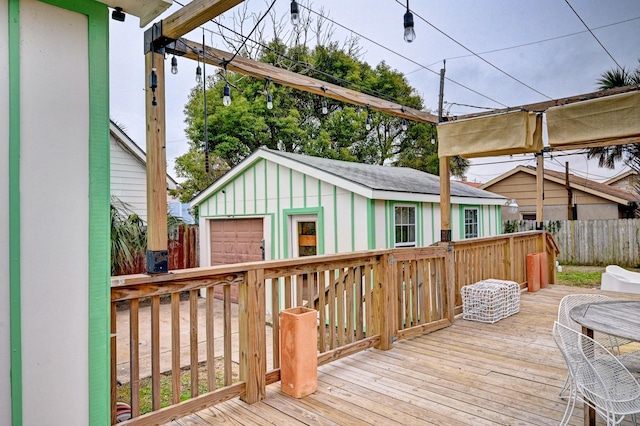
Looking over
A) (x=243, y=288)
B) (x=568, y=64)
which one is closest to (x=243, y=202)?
(x=243, y=288)

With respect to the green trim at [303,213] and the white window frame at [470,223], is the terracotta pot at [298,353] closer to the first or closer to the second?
the green trim at [303,213]

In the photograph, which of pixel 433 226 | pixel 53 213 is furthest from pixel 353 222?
pixel 53 213

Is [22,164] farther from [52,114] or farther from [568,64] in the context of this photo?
[568,64]

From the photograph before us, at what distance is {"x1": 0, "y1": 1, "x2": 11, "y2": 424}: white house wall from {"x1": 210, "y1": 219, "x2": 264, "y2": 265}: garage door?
252 inches

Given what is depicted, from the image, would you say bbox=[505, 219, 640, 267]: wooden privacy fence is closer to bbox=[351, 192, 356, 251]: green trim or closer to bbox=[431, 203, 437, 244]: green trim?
bbox=[431, 203, 437, 244]: green trim

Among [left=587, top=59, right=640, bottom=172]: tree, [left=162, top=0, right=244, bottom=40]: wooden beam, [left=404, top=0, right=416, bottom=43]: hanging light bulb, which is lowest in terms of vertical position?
[left=162, top=0, right=244, bottom=40]: wooden beam

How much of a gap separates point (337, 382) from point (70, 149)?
245 cm

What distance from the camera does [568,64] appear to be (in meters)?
11.3

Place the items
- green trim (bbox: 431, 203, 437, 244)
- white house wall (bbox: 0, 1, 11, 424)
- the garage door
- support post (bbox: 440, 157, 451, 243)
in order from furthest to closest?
the garage door < green trim (bbox: 431, 203, 437, 244) < support post (bbox: 440, 157, 451, 243) < white house wall (bbox: 0, 1, 11, 424)

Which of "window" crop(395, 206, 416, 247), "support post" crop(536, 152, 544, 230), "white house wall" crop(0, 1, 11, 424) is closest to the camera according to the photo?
"white house wall" crop(0, 1, 11, 424)

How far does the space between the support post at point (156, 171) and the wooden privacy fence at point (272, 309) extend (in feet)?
0.49

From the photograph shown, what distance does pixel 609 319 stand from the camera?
2344 mm

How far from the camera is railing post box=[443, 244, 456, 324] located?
184 inches

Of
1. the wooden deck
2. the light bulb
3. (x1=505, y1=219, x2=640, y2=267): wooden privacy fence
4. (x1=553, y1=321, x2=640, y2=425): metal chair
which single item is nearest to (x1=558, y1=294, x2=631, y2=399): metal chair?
the wooden deck
